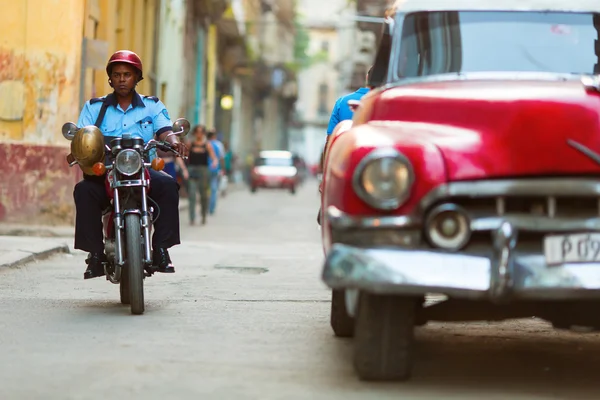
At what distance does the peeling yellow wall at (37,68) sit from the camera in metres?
18.4

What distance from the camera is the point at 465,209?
5.55 m

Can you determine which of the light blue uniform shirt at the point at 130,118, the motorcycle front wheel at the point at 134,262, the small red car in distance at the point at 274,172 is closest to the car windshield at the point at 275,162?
the small red car in distance at the point at 274,172

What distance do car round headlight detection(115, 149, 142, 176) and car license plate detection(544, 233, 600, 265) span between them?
12.0ft

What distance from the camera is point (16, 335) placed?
7.43 meters

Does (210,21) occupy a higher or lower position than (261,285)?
higher

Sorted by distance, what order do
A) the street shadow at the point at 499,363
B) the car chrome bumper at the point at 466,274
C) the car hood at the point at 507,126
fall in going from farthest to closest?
1. the street shadow at the point at 499,363
2. the car hood at the point at 507,126
3. the car chrome bumper at the point at 466,274

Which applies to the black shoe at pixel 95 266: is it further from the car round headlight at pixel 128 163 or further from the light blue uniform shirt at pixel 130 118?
the light blue uniform shirt at pixel 130 118

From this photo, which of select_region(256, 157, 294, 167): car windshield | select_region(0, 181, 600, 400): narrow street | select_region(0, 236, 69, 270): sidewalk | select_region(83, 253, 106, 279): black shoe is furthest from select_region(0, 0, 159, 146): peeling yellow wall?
select_region(256, 157, 294, 167): car windshield

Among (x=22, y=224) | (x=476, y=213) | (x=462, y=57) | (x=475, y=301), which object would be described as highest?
(x=462, y=57)

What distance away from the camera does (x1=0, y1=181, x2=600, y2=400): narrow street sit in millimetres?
5828

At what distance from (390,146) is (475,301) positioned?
83cm

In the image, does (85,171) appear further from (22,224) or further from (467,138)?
(22,224)

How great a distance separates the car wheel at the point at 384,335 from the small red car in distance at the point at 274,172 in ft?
147

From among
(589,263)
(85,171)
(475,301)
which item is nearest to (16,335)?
(85,171)
